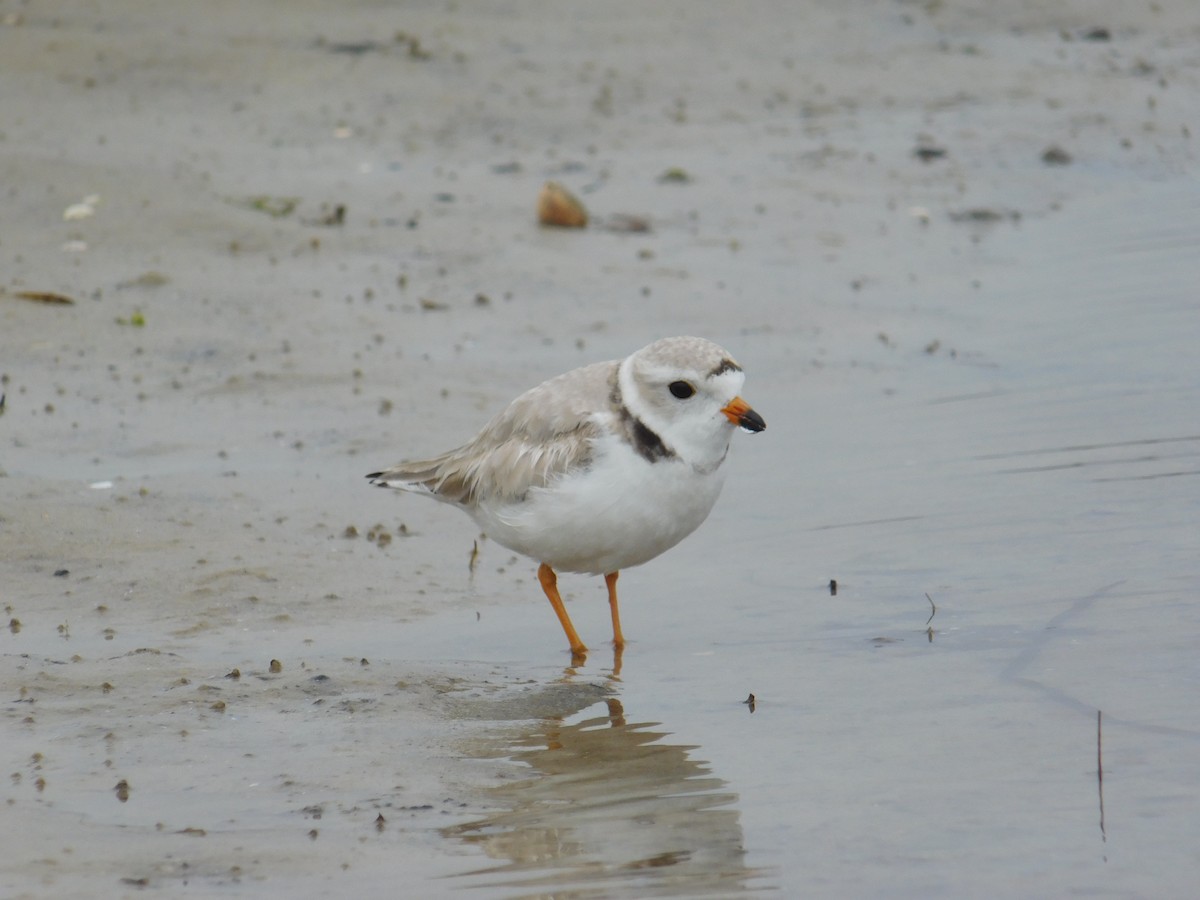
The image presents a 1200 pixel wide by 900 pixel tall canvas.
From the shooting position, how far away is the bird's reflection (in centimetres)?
422

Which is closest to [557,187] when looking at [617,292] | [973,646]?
[617,292]

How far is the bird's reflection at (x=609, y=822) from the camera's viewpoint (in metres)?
4.22

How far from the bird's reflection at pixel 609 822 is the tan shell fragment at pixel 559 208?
6.06 metres

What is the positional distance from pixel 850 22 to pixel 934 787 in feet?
39.4

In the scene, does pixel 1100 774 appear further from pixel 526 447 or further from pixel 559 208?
pixel 559 208

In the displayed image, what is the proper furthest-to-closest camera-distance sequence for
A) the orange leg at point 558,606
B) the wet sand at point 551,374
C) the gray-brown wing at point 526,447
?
the orange leg at point 558,606
the gray-brown wing at point 526,447
the wet sand at point 551,374

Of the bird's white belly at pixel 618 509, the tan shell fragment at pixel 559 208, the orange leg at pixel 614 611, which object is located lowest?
the orange leg at pixel 614 611

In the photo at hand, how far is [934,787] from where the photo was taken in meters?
4.71

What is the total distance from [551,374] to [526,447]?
2664 mm

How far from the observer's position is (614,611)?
615cm

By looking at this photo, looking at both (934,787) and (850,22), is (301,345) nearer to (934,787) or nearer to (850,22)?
(934,787)

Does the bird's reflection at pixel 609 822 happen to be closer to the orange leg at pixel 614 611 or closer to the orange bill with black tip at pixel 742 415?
the orange leg at pixel 614 611

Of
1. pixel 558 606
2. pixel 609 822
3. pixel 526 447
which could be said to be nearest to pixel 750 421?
pixel 526 447

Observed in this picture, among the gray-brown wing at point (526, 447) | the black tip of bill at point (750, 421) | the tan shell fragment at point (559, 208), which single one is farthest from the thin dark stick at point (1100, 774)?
the tan shell fragment at point (559, 208)
